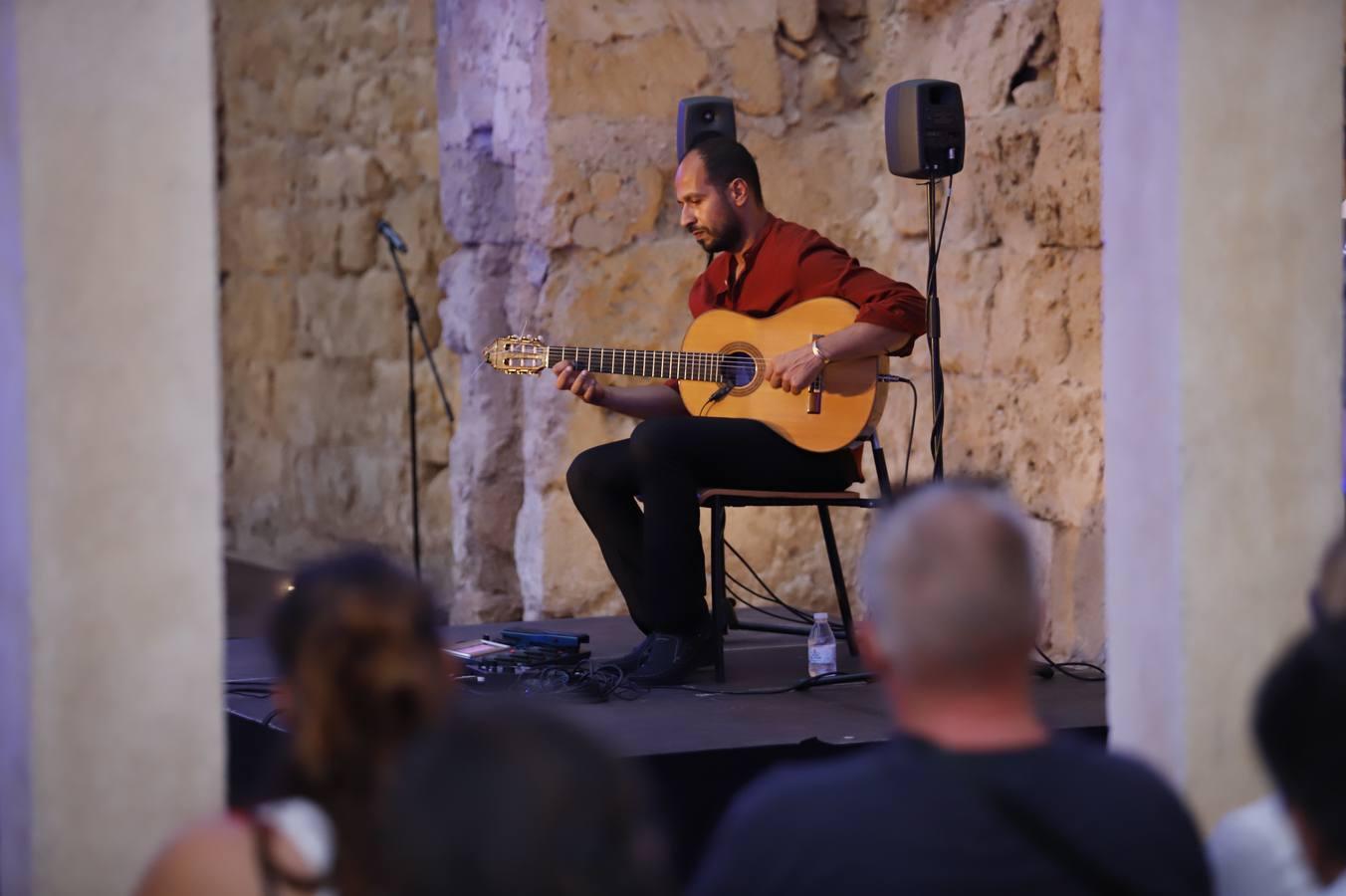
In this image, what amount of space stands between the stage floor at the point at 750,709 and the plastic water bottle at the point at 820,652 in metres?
0.06

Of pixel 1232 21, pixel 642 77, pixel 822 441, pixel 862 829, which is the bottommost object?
pixel 862 829

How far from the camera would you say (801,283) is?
15.2 ft

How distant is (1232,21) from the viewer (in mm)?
2723

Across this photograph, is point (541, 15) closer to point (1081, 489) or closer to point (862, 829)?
point (1081, 489)

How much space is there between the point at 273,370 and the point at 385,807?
7.62m

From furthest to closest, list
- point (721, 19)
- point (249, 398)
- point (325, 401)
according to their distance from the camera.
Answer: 1. point (249, 398)
2. point (325, 401)
3. point (721, 19)

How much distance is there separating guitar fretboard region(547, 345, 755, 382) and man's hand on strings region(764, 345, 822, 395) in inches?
5.9

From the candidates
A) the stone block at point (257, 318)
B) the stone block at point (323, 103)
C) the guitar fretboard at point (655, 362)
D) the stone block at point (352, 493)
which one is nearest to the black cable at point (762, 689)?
the guitar fretboard at point (655, 362)

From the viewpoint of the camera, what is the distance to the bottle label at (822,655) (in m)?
4.57

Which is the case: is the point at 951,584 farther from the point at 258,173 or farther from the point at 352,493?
the point at 258,173

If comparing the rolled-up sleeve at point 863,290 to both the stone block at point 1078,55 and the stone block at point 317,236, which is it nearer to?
the stone block at point 1078,55

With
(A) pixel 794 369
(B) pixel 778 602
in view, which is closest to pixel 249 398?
(B) pixel 778 602

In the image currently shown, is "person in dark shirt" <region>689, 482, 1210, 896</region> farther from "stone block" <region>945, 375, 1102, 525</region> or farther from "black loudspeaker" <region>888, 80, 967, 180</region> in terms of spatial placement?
"stone block" <region>945, 375, 1102, 525</region>

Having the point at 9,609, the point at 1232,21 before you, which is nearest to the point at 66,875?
the point at 9,609
